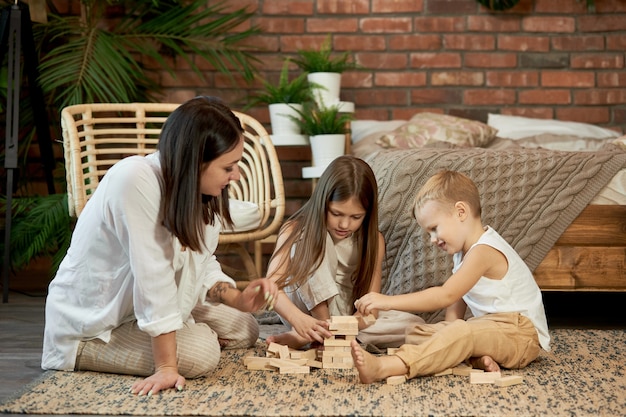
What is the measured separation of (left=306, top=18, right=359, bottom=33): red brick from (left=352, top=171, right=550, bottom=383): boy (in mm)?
A: 1886

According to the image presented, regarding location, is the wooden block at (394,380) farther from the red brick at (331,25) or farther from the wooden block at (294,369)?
the red brick at (331,25)

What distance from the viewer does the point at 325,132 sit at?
3273mm

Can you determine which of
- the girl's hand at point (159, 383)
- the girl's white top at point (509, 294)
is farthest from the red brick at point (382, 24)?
the girl's hand at point (159, 383)

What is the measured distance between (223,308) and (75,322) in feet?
1.45

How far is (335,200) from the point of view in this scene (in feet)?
7.00

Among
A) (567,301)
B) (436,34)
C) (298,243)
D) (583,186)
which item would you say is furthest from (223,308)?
(436,34)

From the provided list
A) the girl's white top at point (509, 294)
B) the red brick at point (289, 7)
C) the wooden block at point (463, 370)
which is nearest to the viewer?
the wooden block at point (463, 370)

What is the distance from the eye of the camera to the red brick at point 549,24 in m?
3.81

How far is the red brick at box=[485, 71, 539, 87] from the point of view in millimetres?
3824

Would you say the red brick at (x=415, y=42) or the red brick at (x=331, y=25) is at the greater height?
the red brick at (x=331, y=25)

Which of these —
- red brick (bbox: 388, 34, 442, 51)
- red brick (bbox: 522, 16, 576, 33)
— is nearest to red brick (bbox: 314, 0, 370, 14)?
red brick (bbox: 388, 34, 442, 51)

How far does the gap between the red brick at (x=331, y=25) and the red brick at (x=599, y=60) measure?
107 centimetres

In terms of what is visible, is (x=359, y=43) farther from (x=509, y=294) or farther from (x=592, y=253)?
(x=509, y=294)

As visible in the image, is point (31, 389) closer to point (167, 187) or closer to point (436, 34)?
point (167, 187)
